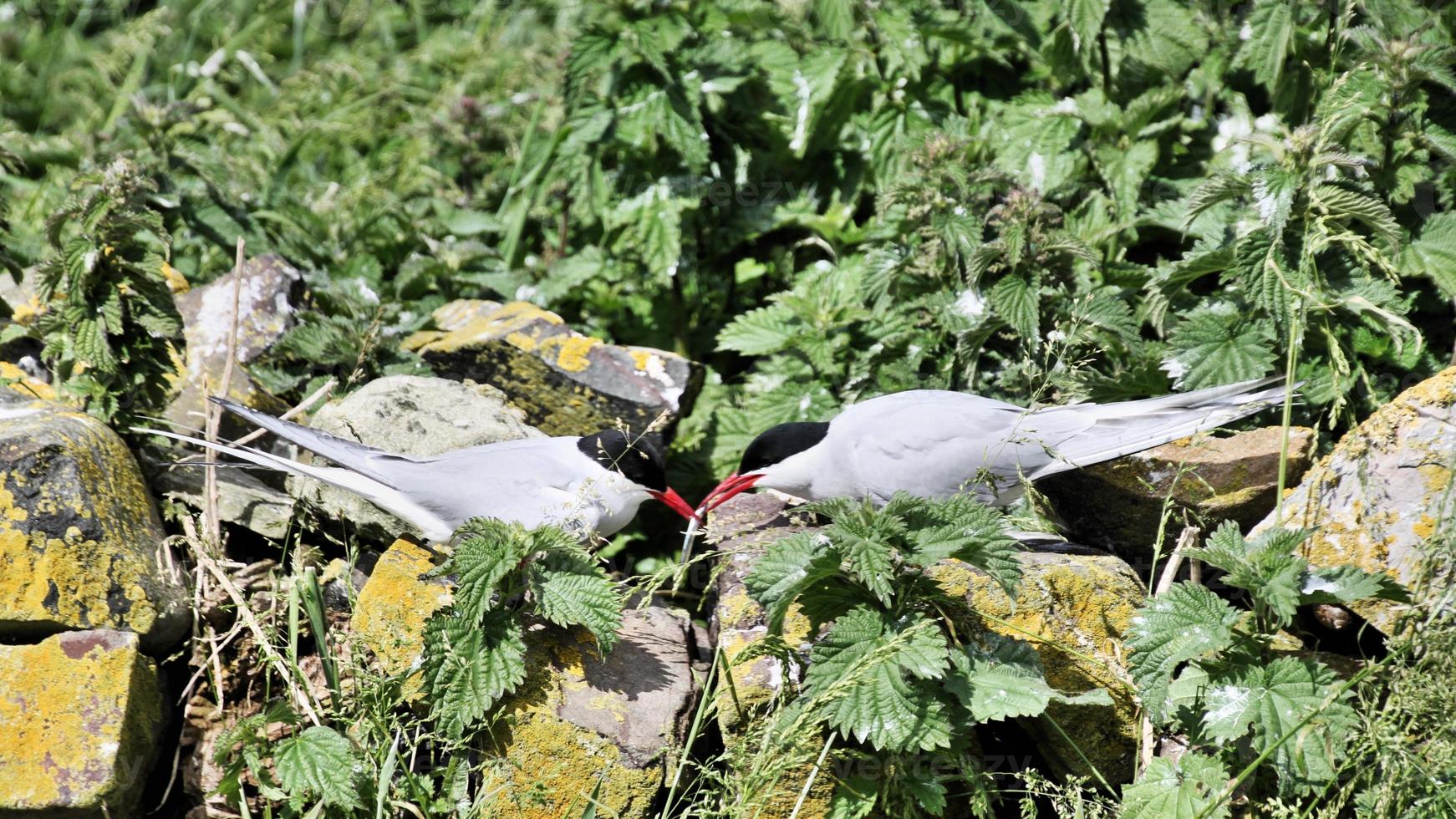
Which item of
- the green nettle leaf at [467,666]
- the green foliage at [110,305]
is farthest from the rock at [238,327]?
the green nettle leaf at [467,666]

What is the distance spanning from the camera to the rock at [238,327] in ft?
12.2

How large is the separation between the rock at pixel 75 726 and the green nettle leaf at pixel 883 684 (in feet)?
5.11

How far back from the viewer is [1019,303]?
136 inches

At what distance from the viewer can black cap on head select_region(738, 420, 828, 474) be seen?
3.43m

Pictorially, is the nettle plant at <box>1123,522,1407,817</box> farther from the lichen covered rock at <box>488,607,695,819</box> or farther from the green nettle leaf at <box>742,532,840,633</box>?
the lichen covered rock at <box>488,607,695,819</box>

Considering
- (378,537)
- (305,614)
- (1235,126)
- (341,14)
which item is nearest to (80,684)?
(305,614)

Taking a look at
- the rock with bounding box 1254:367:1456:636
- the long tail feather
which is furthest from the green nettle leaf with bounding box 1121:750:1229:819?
the long tail feather

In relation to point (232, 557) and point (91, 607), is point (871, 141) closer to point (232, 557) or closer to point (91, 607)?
point (232, 557)

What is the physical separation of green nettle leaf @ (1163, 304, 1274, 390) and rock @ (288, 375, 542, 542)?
191cm

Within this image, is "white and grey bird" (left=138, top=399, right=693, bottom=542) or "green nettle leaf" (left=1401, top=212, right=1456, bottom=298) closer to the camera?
"white and grey bird" (left=138, top=399, right=693, bottom=542)

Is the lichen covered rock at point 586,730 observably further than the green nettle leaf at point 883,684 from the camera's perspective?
Yes

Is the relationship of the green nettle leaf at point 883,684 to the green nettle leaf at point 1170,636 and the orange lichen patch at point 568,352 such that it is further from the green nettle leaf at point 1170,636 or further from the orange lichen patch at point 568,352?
the orange lichen patch at point 568,352

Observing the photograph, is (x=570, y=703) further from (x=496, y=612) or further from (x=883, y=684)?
(x=883, y=684)

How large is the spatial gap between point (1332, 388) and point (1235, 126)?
4.43ft
